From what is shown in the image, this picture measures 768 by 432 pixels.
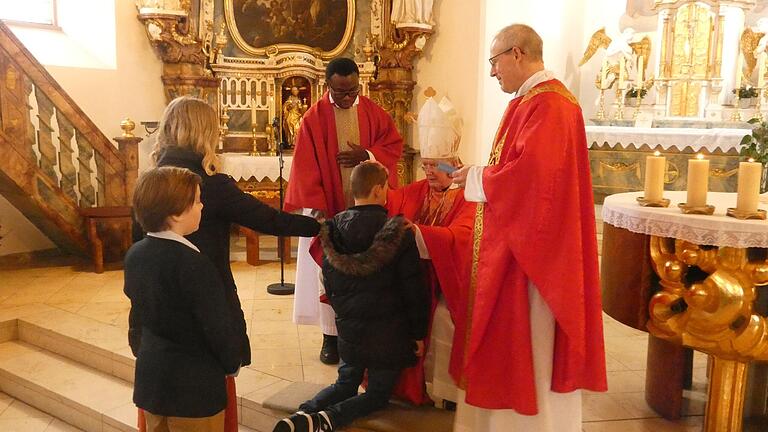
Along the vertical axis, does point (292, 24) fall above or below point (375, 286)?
above

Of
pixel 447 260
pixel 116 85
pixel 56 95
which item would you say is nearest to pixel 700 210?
pixel 447 260

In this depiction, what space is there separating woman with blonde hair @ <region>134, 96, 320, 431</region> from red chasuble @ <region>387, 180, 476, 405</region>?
0.60m

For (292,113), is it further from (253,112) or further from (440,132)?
(440,132)

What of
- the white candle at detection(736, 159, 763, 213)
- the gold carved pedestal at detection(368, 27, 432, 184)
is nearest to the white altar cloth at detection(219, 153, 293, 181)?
the gold carved pedestal at detection(368, 27, 432, 184)

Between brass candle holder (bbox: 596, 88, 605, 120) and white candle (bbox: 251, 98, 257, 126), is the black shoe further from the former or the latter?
brass candle holder (bbox: 596, 88, 605, 120)

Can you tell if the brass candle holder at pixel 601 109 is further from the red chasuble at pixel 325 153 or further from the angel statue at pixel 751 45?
the red chasuble at pixel 325 153

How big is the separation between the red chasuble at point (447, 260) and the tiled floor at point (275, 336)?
64cm

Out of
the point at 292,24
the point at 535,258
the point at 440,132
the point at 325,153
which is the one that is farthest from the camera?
the point at 292,24

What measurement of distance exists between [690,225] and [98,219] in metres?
5.24

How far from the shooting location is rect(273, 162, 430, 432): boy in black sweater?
2.77m

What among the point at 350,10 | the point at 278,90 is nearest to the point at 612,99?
the point at 350,10

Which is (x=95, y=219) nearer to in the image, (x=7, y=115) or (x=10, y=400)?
(x=7, y=115)

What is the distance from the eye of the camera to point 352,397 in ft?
9.90

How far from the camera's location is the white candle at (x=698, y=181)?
2.64m
